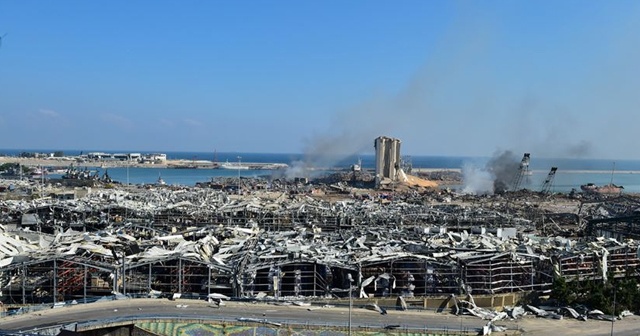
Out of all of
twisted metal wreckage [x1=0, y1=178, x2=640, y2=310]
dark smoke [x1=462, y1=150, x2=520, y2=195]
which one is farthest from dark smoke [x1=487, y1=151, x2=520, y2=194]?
twisted metal wreckage [x1=0, y1=178, x2=640, y2=310]

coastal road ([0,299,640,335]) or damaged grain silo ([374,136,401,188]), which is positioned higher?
damaged grain silo ([374,136,401,188])

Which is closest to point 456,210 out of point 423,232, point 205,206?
point 423,232

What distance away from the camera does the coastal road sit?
2528cm

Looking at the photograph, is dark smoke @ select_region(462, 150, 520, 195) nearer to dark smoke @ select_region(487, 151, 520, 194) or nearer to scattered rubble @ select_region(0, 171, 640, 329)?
dark smoke @ select_region(487, 151, 520, 194)

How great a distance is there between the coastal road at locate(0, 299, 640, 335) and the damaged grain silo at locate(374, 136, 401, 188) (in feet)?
316

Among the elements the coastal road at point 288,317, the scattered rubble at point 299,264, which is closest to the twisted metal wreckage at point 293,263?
the scattered rubble at point 299,264

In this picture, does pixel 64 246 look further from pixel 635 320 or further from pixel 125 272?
pixel 635 320

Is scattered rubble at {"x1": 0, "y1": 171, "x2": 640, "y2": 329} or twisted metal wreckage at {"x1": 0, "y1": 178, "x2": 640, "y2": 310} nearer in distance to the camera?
scattered rubble at {"x1": 0, "y1": 171, "x2": 640, "y2": 329}

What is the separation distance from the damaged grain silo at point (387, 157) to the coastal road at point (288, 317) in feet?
316

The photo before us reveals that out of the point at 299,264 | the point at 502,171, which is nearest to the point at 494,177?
the point at 502,171

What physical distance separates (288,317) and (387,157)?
101m

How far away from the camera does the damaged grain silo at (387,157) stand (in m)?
125

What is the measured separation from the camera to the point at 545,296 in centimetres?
3266

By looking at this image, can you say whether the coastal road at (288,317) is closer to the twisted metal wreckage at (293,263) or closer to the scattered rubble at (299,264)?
the scattered rubble at (299,264)
